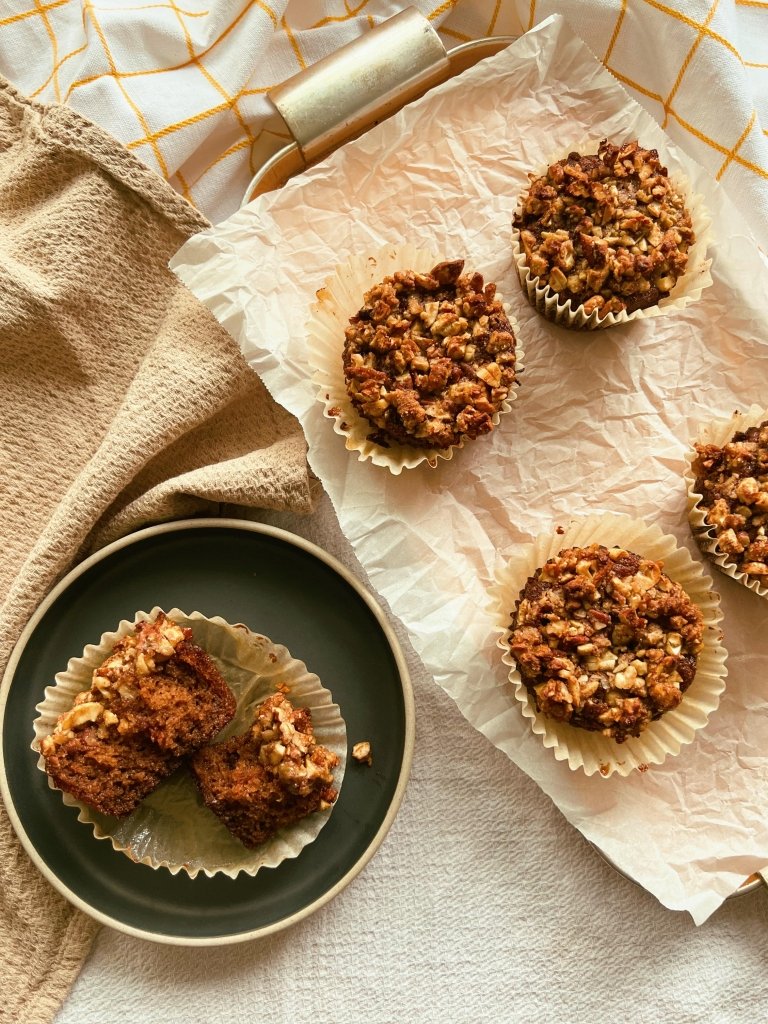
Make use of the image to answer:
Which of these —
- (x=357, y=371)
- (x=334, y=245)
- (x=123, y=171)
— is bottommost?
(x=357, y=371)

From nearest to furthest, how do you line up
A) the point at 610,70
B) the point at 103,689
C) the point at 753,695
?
the point at 103,689 < the point at 753,695 < the point at 610,70

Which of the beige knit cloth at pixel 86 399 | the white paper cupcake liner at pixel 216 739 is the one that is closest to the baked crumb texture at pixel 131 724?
the white paper cupcake liner at pixel 216 739

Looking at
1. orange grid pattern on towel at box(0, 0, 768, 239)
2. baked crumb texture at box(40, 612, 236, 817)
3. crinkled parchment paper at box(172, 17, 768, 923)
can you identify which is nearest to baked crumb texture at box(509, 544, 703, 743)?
crinkled parchment paper at box(172, 17, 768, 923)

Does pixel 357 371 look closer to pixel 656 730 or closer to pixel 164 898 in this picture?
pixel 656 730

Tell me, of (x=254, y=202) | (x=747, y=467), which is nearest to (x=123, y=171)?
(x=254, y=202)

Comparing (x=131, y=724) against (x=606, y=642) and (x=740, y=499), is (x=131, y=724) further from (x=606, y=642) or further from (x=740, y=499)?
(x=740, y=499)

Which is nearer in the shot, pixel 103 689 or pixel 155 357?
pixel 103 689

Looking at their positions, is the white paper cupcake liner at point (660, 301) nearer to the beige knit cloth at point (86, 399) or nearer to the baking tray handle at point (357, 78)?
the baking tray handle at point (357, 78)
